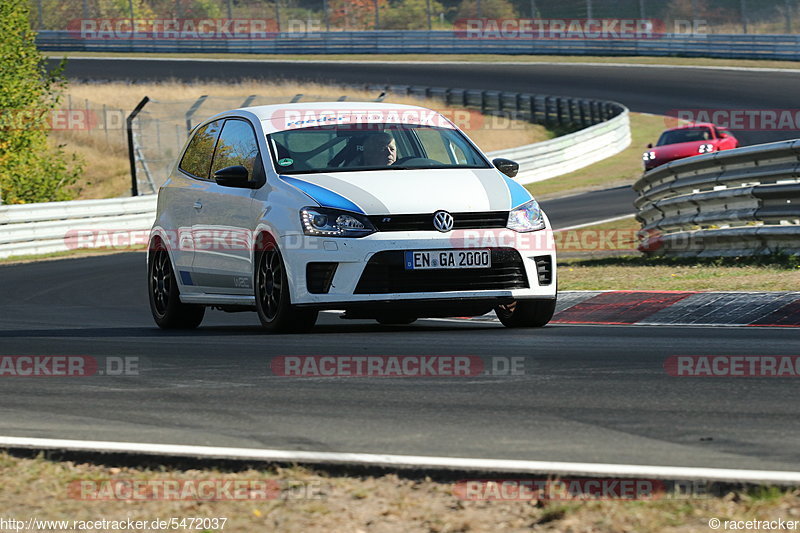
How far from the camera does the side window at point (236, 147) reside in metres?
9.55

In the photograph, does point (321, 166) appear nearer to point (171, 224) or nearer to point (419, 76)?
point (171, 224)

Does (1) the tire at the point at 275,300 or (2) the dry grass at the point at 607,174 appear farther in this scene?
(2) the dry grass at the point at 607,174

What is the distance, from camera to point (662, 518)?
3.84 meters

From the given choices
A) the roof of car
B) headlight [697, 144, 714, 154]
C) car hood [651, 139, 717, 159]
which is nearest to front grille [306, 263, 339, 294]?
the roof of car

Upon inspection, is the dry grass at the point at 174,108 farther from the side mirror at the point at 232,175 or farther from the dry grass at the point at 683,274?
the side mirror at the point at 232,175

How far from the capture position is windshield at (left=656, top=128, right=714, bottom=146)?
95.8 ft

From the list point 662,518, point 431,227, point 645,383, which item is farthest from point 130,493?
point 431,227

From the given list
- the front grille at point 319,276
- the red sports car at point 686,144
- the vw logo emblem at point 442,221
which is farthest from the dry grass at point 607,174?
the front grille at point 319,276

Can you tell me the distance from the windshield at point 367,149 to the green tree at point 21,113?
69.8 ft

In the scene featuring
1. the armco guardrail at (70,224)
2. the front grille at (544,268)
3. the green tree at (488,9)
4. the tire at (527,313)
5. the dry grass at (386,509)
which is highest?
the green tree at (488,9)

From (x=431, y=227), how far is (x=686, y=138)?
22.0m

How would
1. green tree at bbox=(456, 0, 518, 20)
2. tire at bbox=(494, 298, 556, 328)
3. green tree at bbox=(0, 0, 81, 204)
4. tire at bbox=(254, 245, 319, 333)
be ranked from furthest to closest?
green tree at bbox=(456, 0, 518, 20) < green tree at bbox=(0, 0, 81, 204) < tire at bbox=(494, 298, 556, 328) < tire at bbox=(254, 245, 319, 333)

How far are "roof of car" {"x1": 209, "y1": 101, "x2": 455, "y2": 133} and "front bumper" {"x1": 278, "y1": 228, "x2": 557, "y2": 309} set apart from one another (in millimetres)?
1363

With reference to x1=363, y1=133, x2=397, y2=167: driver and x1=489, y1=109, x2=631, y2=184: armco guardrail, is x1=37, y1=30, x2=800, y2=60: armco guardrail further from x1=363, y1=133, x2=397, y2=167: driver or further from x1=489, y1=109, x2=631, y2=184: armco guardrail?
x1=363, y1=133, x2=397, y2=167: driver
